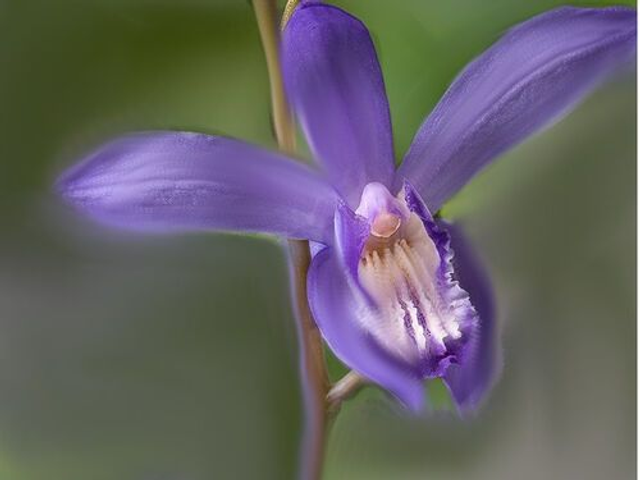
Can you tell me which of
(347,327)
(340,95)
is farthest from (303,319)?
(340,95)

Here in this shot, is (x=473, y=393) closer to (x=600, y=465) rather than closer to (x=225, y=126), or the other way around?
(x=600, y=465)

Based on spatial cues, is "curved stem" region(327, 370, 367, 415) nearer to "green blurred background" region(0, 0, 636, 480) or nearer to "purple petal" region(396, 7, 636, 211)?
"green blurred background" region(0, 0, 636, 480)

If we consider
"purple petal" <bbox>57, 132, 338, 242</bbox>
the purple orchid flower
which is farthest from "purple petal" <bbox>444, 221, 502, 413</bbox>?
"purple petal" <bbox>57, 132, 338, 242</bbox>

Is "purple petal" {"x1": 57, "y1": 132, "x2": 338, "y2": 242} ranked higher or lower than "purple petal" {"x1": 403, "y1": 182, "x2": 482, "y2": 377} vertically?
higher

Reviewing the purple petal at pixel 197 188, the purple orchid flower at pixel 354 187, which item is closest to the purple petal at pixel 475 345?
the purple orchid flower at pixel 354 187

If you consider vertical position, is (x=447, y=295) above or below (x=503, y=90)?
below

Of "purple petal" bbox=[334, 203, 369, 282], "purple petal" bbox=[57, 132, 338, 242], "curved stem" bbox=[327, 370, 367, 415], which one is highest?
"purple petal" bbox=[57, 132, 338, 242]

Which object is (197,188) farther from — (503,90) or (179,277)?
(503,90)
